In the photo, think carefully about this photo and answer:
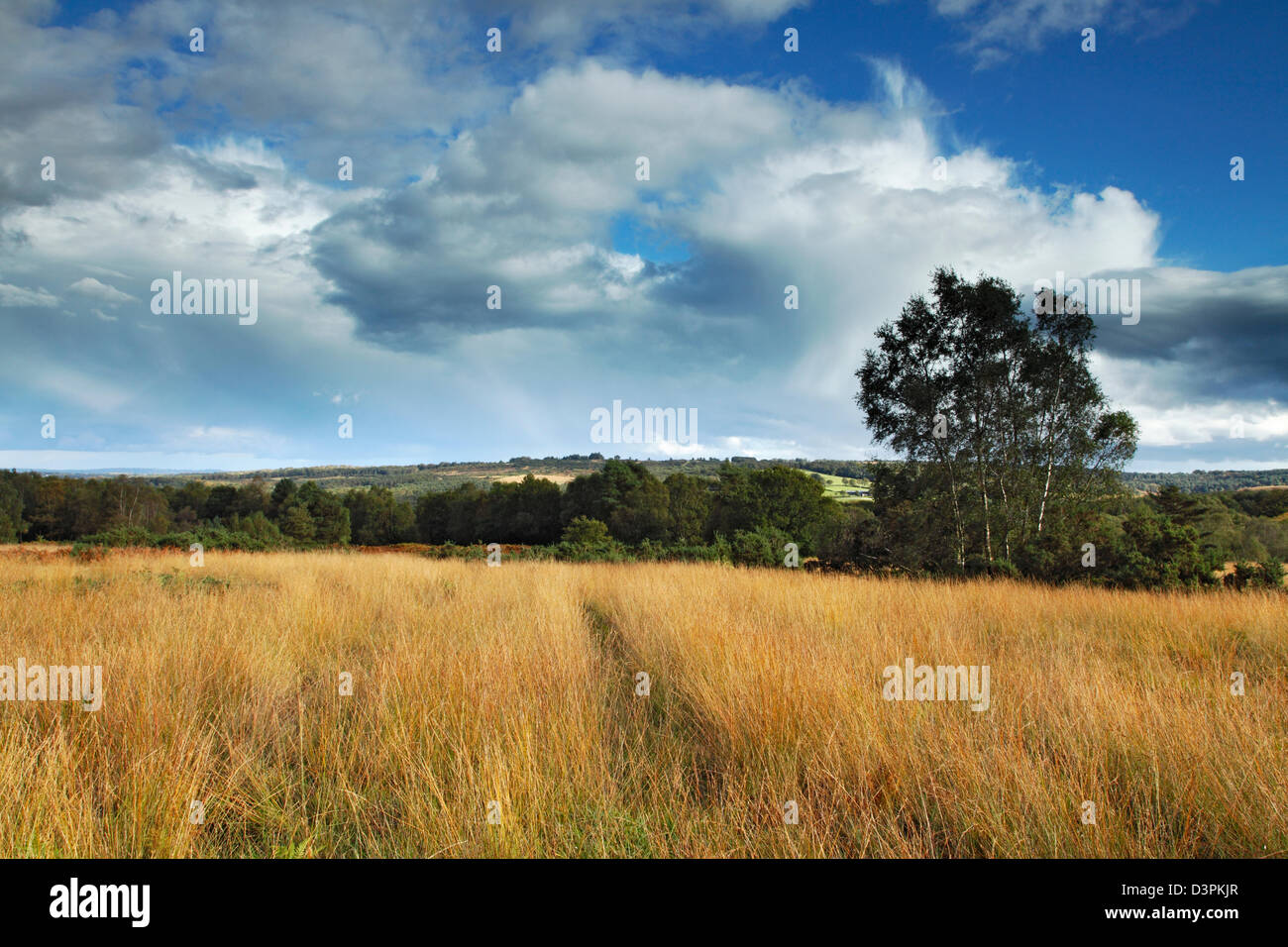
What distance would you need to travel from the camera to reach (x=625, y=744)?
3.90 meters

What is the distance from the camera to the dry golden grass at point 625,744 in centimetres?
282

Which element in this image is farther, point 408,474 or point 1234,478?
point 408,474

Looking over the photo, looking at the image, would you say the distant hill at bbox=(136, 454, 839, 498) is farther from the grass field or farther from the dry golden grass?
the dry golden grass

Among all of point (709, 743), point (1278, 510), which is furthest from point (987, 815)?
point (1278, 510)

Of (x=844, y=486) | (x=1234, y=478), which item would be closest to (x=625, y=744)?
(x=844, y=486)

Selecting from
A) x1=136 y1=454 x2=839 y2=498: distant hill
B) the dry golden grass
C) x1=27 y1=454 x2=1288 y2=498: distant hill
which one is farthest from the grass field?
the dry golden grass

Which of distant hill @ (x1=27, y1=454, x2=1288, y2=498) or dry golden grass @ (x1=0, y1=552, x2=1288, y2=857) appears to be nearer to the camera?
dry golden grass @ (x1=0, y1=552, x2=1288, y2=857)

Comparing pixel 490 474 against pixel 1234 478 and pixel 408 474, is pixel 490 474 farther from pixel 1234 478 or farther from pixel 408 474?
pixel 1234 478

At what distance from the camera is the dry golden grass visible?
111 inches

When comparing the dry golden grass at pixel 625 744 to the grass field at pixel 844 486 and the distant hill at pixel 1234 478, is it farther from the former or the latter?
the distant hill at pixel 1234 478

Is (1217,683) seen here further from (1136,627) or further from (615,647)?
(615,647)

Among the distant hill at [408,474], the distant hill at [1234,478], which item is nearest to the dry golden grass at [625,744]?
the distant hill at [1234,478]

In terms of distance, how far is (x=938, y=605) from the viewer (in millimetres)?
8570
